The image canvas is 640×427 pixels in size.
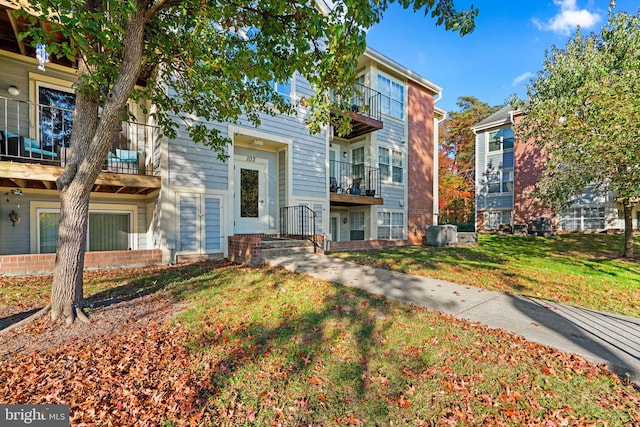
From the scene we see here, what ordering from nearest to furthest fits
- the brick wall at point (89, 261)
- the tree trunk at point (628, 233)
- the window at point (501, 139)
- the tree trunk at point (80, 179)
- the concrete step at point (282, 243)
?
the tree trunk at point (80, 179) → the brick wall at point (89, 261) → the concrete step at point (282, 243) → the tree trunk at point (628, 233) → the window at point (501, 139)

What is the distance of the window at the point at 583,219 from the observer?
18.9 m

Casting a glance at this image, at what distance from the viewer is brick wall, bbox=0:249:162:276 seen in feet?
19.8

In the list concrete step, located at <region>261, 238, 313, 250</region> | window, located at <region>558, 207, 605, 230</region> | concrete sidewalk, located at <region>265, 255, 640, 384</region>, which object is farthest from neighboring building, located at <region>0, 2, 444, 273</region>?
window, located at <region>558, 207, 605, 230</region>

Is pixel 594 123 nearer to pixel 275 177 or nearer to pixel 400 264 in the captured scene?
pixel 400 264

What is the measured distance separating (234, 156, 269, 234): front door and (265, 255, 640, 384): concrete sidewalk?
3879mm

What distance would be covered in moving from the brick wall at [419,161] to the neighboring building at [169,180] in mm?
2147

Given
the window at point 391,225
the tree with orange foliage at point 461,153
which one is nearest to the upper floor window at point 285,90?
the window at point 391,225

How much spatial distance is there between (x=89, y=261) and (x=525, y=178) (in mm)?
25336

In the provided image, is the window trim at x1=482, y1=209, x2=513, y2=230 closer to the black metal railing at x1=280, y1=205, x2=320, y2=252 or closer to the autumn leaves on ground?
the black metal railing at x1=280, y1=205, x2=320, y2=252

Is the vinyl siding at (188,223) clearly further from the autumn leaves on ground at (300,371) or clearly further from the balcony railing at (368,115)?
the balcony railing at (368,115)

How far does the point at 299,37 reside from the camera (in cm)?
454

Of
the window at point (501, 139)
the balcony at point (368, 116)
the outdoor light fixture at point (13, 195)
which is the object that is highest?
the window at point (501, 139)

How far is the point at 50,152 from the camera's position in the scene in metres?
7.02

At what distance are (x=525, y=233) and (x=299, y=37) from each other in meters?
21.4
